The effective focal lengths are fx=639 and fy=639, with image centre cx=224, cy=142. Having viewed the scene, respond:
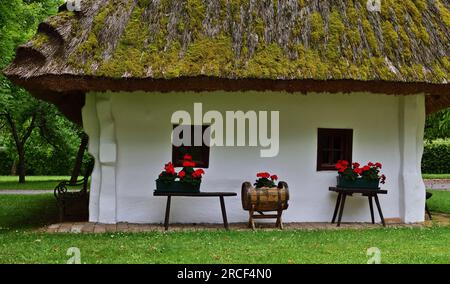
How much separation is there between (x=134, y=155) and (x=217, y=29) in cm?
253

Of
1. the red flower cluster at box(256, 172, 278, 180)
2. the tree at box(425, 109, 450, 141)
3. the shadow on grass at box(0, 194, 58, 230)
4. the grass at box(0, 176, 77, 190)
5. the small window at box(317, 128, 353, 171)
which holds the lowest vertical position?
the grass at box(0, 176, 77, 190)

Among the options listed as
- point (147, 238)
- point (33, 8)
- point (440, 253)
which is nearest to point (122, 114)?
point (147, 238)

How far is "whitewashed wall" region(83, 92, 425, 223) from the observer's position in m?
10.8

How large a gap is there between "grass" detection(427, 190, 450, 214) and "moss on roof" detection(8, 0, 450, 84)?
15.9 feet

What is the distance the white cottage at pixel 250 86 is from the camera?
994 centimetres

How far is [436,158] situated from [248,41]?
22675 mm

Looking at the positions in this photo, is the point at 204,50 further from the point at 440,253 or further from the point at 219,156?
the point at 440,253

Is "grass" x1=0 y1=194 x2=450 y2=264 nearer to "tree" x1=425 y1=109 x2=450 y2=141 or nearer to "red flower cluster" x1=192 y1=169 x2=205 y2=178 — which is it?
"red flower cluster" x1=192 y1=169 x2=205 y2=178

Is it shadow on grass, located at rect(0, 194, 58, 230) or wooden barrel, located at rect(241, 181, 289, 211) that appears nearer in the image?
wooden barrel, located at rect(241, 181, 289, 211)

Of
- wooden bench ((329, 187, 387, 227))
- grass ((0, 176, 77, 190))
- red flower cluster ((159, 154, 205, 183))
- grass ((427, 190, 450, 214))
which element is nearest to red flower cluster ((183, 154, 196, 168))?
red flower cluster ((159, 154, 205, 183))

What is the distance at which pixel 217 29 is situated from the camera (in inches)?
→ 413

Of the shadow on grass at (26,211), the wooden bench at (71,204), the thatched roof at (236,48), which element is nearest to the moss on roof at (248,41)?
the thatched roof at (236,48)

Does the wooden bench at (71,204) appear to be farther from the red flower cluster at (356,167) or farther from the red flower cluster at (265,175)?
the red flower cluster at (356,167)

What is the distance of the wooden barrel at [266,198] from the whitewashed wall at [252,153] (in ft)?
2.66
